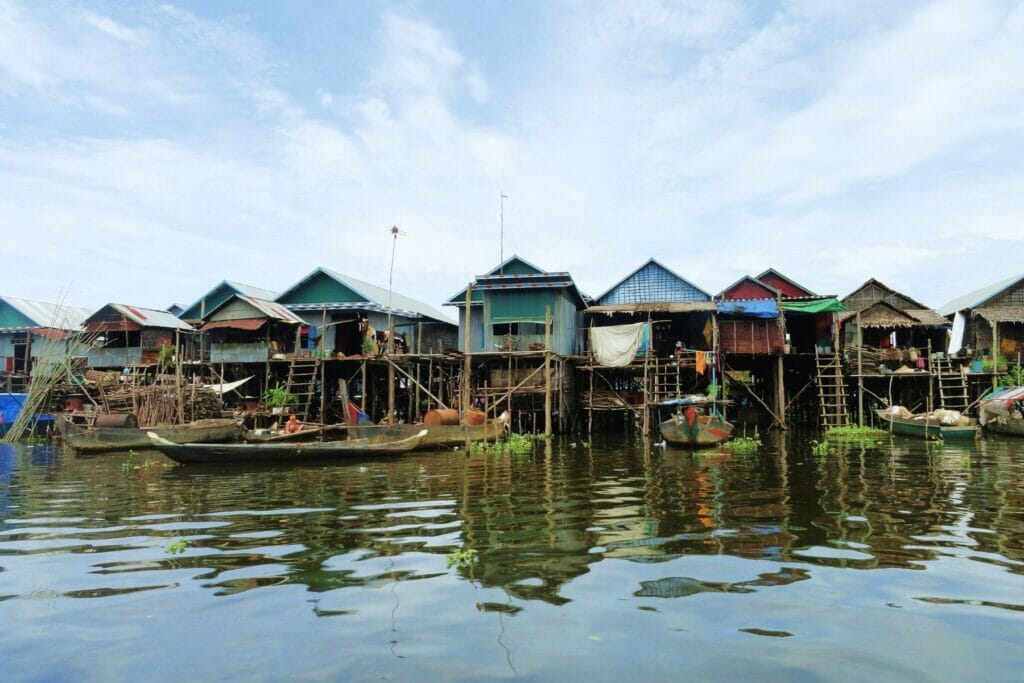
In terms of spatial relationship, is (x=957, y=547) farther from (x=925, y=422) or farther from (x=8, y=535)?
(x=925, y=422)

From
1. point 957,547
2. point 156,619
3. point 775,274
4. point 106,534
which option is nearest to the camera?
point 156,619

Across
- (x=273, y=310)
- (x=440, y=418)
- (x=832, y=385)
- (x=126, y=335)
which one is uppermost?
(x=273, y=310)

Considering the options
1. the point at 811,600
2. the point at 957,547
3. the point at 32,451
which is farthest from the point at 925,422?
the point at 32,451

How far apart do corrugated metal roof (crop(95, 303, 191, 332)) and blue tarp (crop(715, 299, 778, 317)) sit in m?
22.9

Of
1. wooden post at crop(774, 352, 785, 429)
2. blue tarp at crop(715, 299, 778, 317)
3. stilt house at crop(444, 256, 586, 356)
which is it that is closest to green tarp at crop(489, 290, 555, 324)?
stilt house at crop(444, 256, 586, 356)

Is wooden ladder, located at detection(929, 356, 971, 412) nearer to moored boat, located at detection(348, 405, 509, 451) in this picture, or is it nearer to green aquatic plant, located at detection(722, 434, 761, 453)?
green aquatic plant, located at detection(722, 434, 761, 453)

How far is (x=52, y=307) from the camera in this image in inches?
1364

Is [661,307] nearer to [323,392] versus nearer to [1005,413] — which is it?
[1005,413]

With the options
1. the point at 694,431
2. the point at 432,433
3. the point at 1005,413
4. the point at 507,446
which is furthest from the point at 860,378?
the point at 432,433

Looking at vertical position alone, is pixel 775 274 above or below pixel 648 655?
above

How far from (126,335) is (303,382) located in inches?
348

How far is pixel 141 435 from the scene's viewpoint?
854 inches

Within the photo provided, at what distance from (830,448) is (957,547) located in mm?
12809

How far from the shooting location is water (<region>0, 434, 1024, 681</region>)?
3.80m
